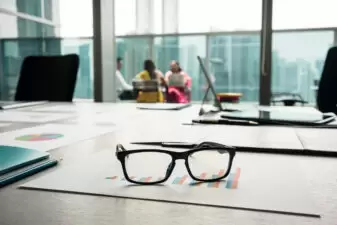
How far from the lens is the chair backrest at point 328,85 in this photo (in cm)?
215

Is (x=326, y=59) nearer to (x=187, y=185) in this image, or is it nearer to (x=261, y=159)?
(x=261, y=159)

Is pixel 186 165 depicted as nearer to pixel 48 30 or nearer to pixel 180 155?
pixel 180 155

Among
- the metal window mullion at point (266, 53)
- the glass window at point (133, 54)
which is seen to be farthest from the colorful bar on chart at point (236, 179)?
the glass window at point (133, 54)

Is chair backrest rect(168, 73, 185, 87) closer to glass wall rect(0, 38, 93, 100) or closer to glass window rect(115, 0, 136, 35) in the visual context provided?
glass window rect(115, 0, 136, 35)

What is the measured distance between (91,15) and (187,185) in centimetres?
414

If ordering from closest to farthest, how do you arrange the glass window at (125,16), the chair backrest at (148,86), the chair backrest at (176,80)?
the glass window at (125,16) → the chair backrest at (148,86) → the chair backrest at (176,80)

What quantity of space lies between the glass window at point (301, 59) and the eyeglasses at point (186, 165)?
503 centimetres

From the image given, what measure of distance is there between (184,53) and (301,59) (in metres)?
2.06

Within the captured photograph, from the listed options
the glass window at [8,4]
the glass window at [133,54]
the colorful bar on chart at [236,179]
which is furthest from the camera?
the glass window at [133,54]

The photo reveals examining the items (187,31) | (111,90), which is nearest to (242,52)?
(187,31)

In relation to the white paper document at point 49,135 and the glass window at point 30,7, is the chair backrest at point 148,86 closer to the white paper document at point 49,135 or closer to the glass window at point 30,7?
the glass window at point 30,7

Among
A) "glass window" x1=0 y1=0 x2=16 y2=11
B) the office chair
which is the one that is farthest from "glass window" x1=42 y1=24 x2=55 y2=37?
the office chair

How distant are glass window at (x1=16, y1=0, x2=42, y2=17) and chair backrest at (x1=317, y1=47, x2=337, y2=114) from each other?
403 cm

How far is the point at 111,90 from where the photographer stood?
4.53 metres
